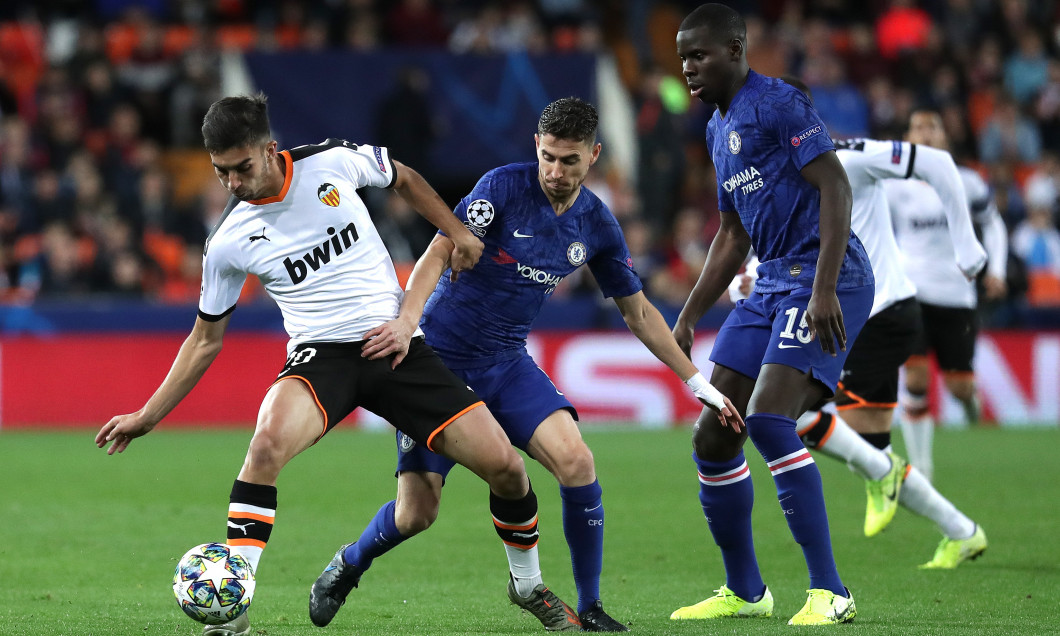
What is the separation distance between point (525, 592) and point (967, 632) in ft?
5.70

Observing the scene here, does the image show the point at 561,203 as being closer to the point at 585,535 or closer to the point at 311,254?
the point at 311,254

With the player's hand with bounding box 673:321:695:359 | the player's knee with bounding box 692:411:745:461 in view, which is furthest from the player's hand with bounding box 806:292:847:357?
the player's hand with bounding box 673:321:695:359

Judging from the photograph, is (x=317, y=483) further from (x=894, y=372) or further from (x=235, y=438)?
(x=894, y=372)

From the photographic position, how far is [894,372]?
27.0 ft

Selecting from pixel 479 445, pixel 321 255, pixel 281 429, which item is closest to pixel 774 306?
pixel 479 445

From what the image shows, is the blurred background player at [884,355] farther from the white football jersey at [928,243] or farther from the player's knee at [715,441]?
the white football jersey at [928,243]

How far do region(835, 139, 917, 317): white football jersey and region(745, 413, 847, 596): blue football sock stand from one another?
1.63 meters

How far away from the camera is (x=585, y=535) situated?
5.70 m

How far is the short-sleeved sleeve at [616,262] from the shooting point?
19.5ft

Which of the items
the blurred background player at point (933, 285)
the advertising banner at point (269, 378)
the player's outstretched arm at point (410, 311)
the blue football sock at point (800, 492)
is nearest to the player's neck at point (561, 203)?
the player's outstretched arm at point (410, 311)

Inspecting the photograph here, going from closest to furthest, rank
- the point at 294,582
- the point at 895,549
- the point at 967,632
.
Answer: the point at 967,632 < the point at 294,582 < the point at 895,549

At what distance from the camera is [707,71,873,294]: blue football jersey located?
222 inches

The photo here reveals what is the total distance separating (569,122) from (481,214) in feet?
1.87

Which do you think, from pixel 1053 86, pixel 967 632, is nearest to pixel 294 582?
pixel 967 632
